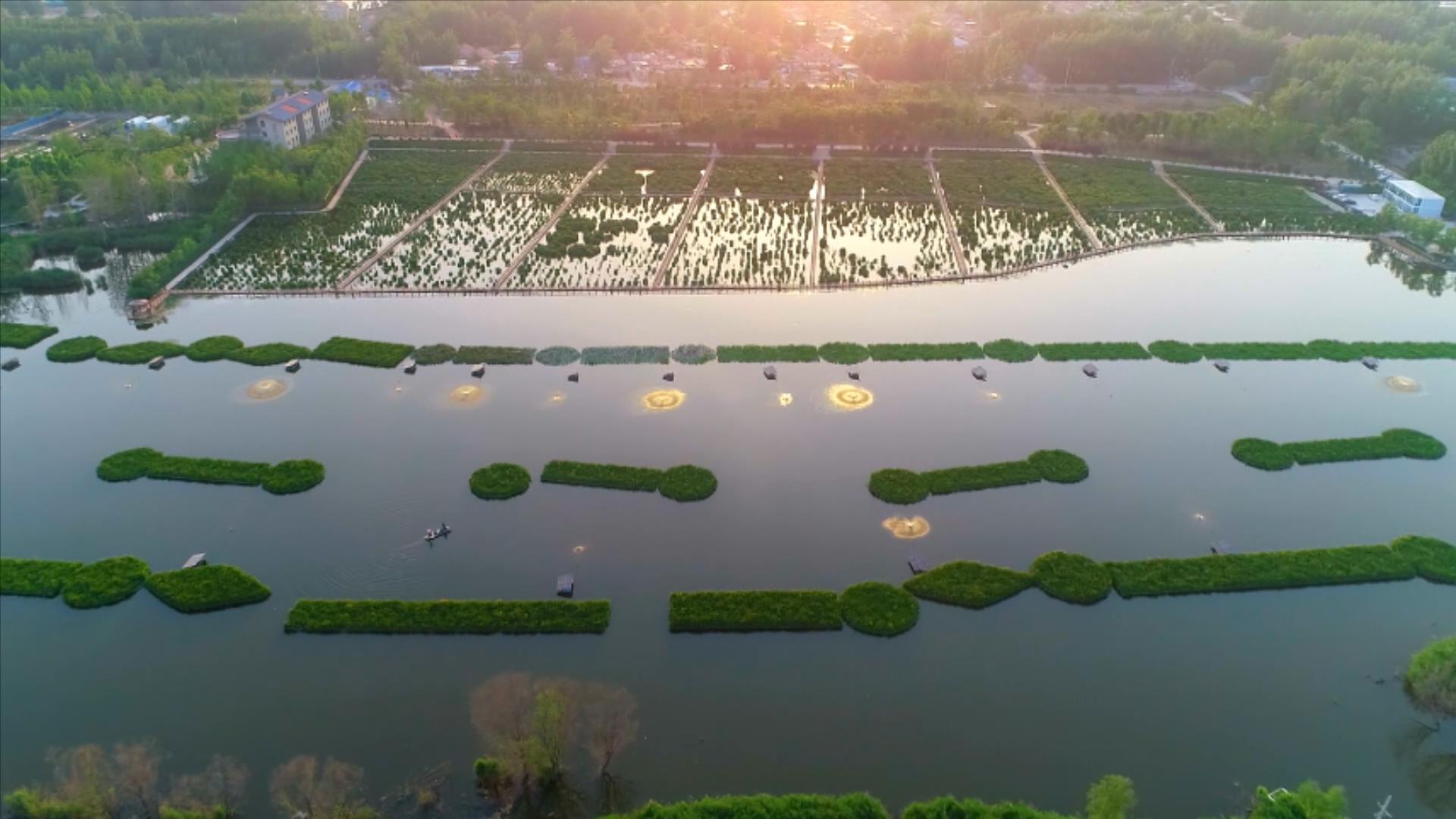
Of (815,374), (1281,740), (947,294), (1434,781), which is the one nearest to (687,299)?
(815,374)

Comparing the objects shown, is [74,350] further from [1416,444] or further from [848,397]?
[1416,444]

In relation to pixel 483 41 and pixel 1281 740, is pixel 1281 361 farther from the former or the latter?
pixel 483 41

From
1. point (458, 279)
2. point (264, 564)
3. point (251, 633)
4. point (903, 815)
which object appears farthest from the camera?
point (458, 279)

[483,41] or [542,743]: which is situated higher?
[483,41]

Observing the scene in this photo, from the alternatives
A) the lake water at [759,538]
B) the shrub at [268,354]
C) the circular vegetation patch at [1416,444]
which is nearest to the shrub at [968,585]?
the lake water at [759,538]

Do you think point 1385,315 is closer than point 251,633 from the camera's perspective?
No

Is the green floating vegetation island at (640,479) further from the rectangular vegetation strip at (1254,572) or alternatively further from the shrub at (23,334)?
the shrub at (23,334)

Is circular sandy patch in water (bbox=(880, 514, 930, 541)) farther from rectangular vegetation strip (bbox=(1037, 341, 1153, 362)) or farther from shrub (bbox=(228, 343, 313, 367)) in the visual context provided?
shrub (bbox=(228, 343, 313, 367))

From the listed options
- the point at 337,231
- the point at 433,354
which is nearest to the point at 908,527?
the point at 433,354
